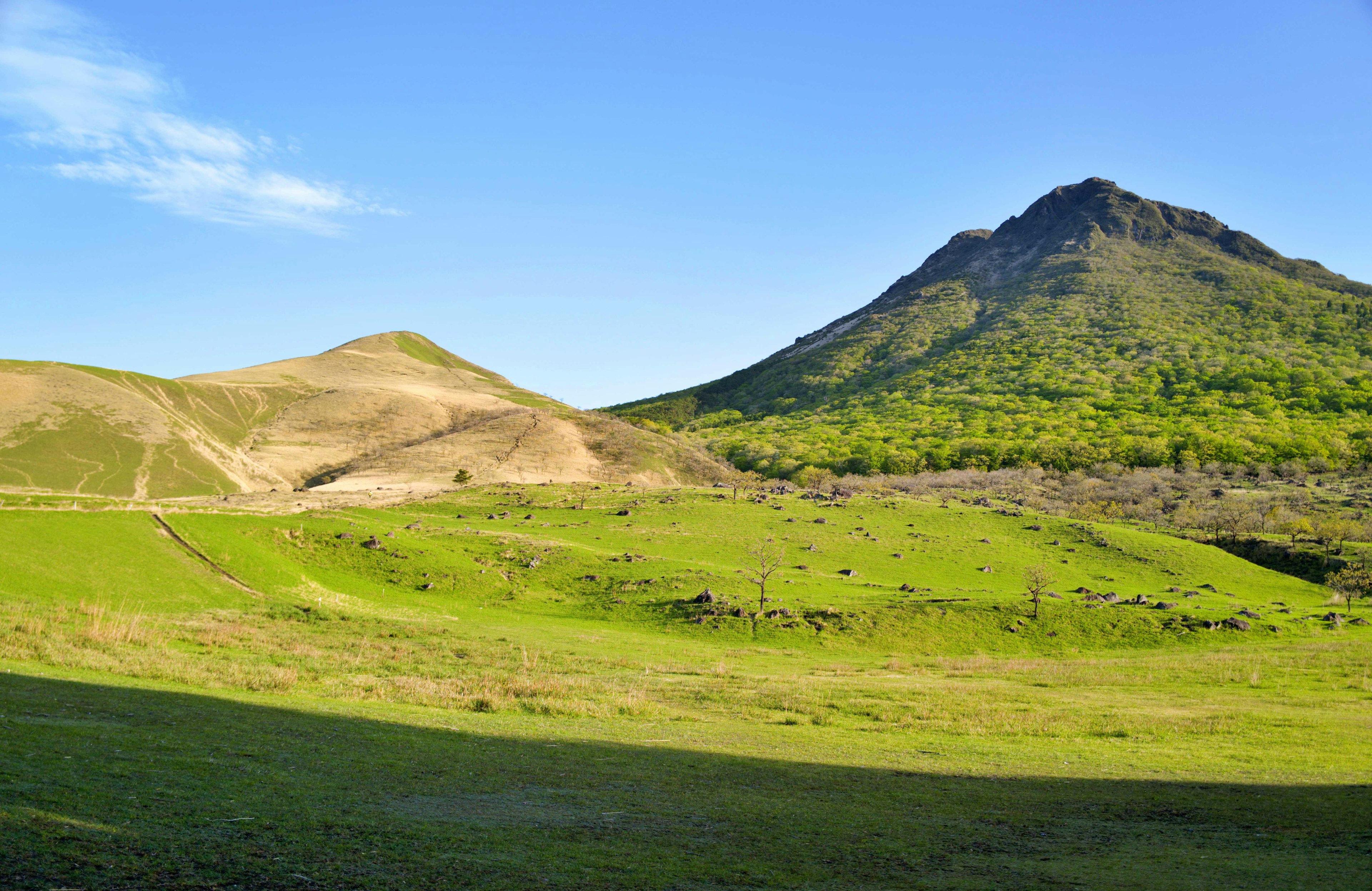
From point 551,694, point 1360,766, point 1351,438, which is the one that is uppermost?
point 1351,438

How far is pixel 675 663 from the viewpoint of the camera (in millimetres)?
32188

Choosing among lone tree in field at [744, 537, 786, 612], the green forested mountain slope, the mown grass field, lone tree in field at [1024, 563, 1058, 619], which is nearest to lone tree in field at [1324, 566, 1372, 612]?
the mown grass field

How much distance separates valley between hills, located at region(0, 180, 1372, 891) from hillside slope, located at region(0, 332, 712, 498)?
983 millimetres

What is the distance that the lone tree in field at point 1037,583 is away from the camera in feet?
146

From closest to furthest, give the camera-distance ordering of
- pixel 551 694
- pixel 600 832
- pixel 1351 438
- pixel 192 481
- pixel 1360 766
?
pixel 600 832
pixel 1360 766
pixel 551 694
pixel 192 481
pixel 1351 438

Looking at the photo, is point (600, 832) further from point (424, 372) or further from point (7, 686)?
point (424, 372)

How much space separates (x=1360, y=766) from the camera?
15570 mm

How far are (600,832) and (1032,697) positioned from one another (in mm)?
20759

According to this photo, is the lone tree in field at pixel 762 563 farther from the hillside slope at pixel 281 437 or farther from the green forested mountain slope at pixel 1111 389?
the green forested mountain slope at pixel 1111 389

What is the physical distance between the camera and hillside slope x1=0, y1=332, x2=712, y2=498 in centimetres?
9312

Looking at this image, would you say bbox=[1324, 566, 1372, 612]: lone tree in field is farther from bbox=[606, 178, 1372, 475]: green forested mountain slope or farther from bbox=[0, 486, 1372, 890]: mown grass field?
bbox=[606, 178, 1372, 475]: green forested mountain slope

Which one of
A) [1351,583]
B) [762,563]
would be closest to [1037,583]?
[762,563]

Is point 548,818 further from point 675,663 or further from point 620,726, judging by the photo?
point 675,663

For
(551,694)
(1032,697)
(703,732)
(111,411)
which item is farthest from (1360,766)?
(111,411)
